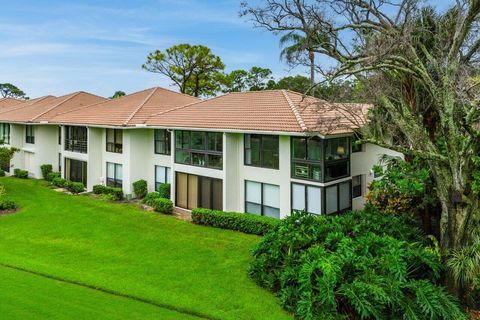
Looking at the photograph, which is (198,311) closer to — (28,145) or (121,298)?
(121,298)

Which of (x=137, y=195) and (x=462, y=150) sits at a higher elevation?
(x=462, y=150)

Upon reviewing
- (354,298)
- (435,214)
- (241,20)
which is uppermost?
(241,20)

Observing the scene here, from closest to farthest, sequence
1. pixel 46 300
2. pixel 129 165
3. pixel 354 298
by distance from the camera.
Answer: pixel 354 298 → pixel 46 300 → pixel 129 165

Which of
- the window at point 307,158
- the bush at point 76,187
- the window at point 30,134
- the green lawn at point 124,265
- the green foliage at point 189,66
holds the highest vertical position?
the green foliage at point 189,66

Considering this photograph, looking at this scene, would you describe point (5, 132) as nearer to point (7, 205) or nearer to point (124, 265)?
point (7, 205)

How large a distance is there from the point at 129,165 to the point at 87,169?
4.74 m

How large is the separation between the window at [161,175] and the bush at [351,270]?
1302 centimetres

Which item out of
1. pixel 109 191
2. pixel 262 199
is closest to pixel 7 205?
pixel 109 191

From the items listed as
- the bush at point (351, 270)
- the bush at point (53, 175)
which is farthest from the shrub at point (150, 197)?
the bush at point (351, 270)

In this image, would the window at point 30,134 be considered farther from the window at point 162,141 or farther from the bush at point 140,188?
the window at point 162,141

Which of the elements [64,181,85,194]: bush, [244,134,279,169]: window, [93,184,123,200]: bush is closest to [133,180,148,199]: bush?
[93,184,123,200]: bush

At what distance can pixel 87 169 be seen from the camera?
2903cm

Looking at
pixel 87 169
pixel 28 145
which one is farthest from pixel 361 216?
pixel 28 145

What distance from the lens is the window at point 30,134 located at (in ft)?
114
